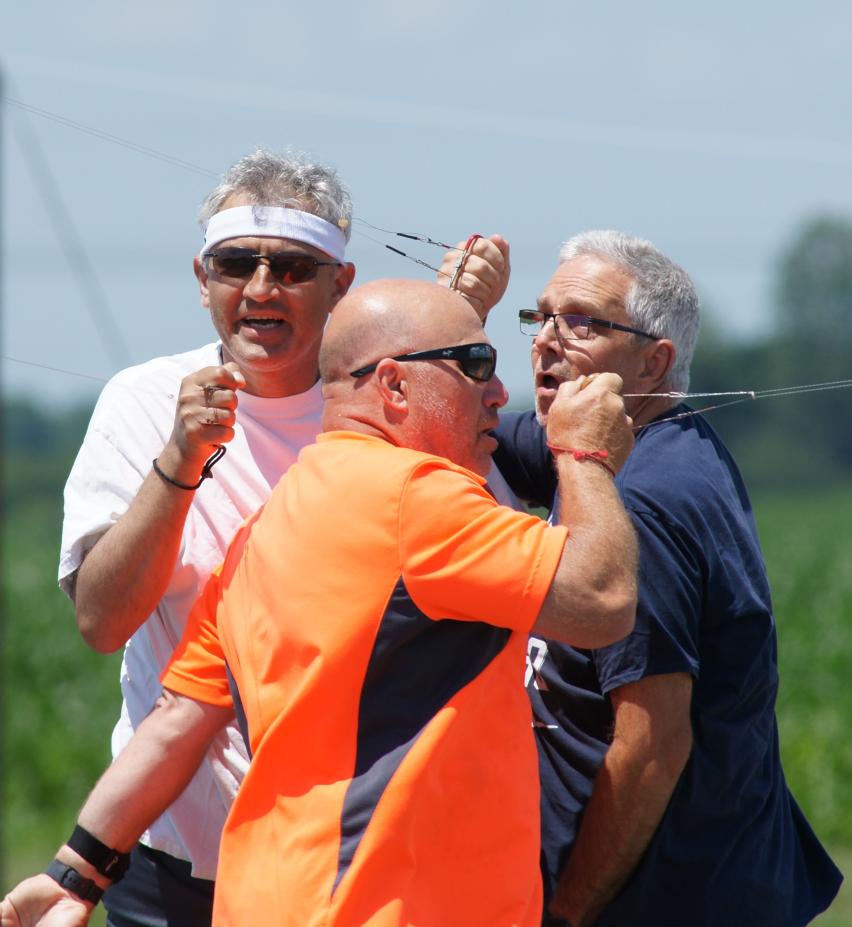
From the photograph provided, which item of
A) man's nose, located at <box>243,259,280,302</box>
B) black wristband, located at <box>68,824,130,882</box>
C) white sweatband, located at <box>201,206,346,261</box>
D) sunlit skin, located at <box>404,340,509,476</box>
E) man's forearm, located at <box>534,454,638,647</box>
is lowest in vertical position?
black wristband, located at <box>68,824,130,882</box>

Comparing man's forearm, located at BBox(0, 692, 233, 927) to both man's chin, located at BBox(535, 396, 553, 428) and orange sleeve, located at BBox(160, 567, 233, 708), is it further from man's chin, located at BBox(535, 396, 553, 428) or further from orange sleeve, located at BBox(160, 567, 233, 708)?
man's chin, located at BBox(535, 396, 553, 428)

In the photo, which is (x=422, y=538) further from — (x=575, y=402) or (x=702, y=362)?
(x=702, y=362)

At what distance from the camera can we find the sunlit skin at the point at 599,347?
3281 millimetres

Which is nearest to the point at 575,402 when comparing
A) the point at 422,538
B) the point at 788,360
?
the point at 422,538

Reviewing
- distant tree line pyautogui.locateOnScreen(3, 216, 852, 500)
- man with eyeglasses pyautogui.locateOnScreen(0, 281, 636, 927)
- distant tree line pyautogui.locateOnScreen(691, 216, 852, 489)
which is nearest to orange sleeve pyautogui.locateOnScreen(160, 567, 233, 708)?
man with eyeglasses pyautogui.locateOnScreen(0, 281, 636, 927)

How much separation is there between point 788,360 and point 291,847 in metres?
58.7

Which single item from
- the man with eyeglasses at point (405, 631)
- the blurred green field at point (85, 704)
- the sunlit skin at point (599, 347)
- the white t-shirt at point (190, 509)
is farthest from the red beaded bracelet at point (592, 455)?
the blurred green field at point (85, 704)

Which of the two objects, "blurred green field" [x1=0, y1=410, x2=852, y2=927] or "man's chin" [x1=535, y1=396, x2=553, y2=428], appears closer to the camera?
"man's chin" [x1=535, y1=396, x2=553, y2=428]

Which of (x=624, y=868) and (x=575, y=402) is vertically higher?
(x=575, y=402)

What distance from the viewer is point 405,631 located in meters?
2.49

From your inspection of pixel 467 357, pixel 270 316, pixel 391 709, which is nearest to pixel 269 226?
pixel 270 316

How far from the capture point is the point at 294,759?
2.52 metres

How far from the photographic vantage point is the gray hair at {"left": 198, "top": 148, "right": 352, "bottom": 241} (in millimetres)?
3196

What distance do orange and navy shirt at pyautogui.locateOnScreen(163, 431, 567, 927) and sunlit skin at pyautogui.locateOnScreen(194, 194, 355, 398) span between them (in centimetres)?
65
